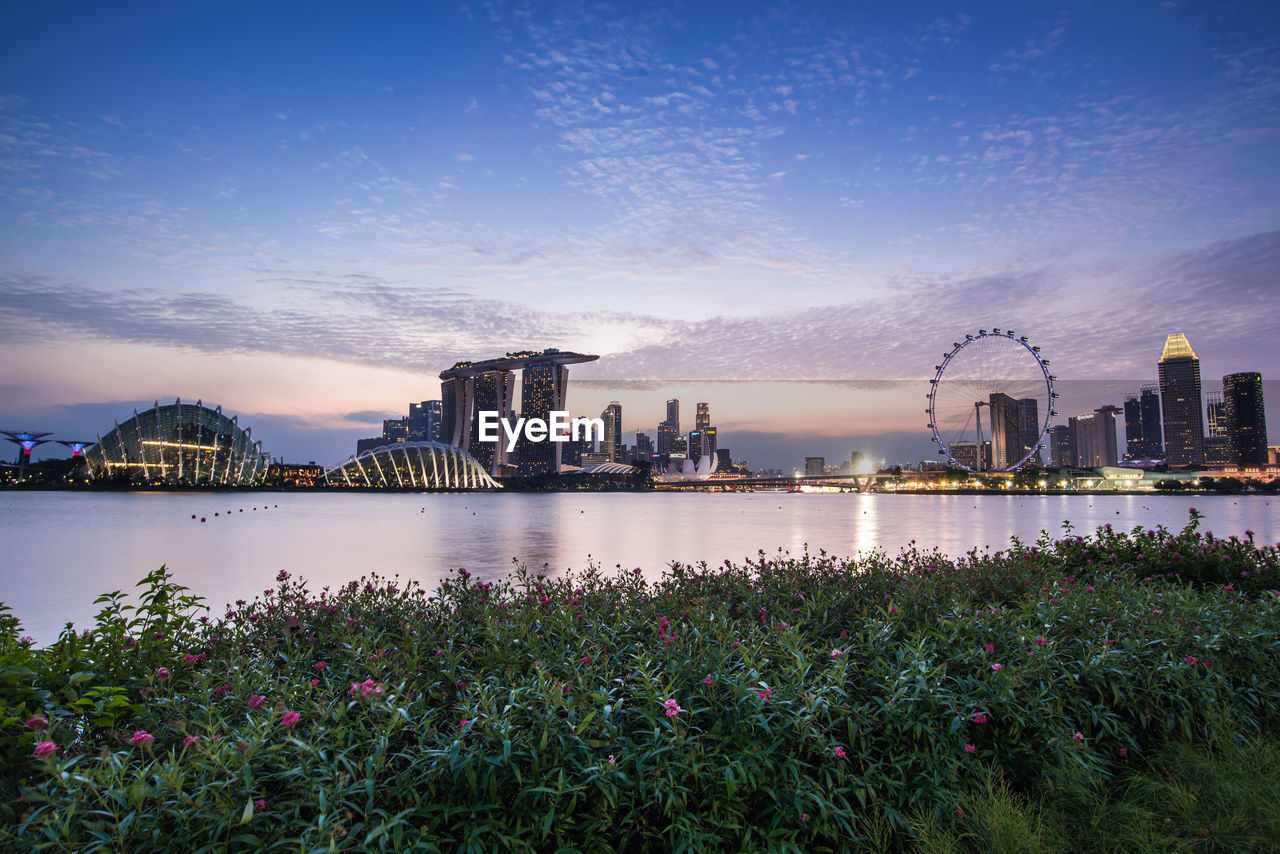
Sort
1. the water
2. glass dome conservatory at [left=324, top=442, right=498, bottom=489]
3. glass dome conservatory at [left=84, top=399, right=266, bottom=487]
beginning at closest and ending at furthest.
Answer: the water < glass dome conservatory at [left=84, top=399, right=266, bottom=487] < glass dome conservatory at [left=324, top=442, right=498, bottom=489]

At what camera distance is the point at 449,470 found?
12406cm

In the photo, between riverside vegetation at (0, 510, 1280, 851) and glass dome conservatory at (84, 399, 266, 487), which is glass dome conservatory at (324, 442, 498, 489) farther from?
riverside vegetation at (0, 510, 1280, 851)

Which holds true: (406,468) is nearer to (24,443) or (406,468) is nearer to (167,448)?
(167,448)

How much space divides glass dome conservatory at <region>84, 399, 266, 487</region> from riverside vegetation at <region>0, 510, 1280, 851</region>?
126254mm

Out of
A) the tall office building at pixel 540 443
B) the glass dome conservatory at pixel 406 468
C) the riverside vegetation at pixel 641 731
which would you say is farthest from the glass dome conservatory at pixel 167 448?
the riverside vegetation at pixel 641 731

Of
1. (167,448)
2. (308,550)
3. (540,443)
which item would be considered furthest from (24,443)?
(308,550)

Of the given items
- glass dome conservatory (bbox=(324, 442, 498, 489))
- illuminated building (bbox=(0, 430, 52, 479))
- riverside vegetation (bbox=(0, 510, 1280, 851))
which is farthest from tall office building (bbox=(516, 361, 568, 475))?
riverside vegetation (bbox=(0, 510, 1280, 851))

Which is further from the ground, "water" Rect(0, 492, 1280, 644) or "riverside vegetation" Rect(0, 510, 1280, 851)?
"riverside vegetation" Rect(0, 510, 1280, 851)

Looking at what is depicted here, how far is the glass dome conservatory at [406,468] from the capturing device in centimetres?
12112

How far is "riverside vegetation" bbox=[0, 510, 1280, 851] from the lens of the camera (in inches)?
107

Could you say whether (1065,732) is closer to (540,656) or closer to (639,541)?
(540,656)

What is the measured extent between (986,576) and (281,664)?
6.92m

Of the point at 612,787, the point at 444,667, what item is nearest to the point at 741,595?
the point at 444,667

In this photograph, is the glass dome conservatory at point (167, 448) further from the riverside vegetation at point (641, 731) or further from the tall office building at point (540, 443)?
the riverside vegetation at point (641, 731)
